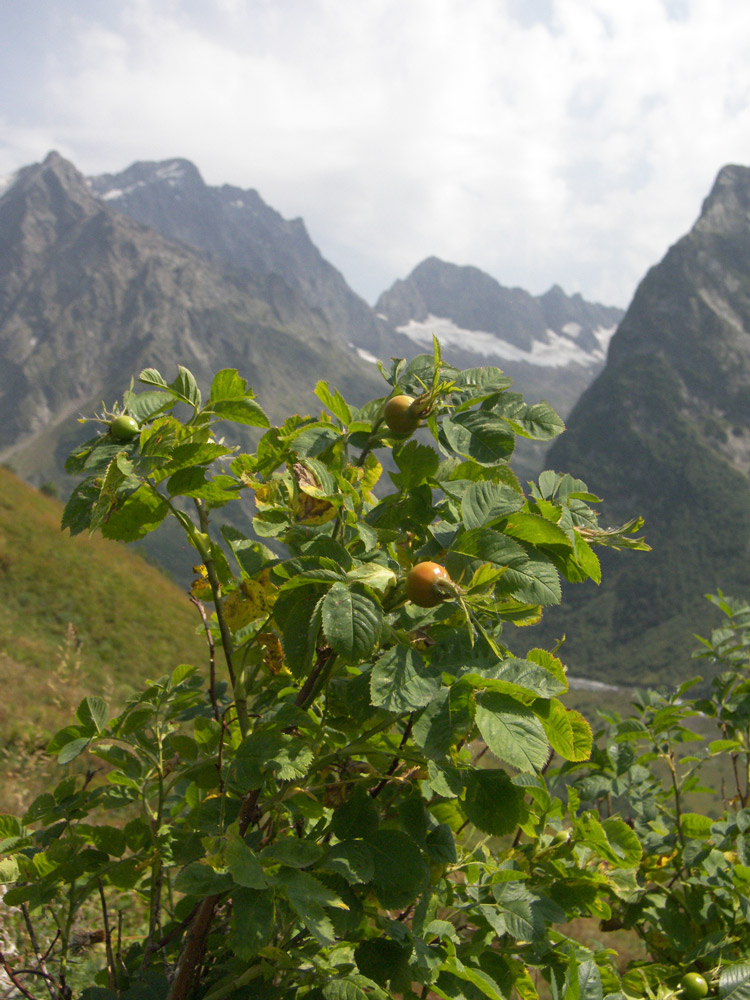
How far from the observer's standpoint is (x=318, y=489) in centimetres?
144

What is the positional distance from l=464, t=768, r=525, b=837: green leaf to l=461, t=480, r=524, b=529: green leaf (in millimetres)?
456

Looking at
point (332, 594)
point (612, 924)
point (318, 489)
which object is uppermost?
point (318, 489)

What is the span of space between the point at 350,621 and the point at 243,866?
46 cm

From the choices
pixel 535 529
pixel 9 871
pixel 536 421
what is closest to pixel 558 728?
pixel 535 529

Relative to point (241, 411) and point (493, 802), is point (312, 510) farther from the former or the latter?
point (493, 802)

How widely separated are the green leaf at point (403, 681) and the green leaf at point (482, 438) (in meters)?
0.48

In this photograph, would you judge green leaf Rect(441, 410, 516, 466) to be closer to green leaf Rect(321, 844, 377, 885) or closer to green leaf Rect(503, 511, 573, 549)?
green leaf Rect(503, 511, 573, 549)

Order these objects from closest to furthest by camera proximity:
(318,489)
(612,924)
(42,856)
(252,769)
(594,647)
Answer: (252,769), (318,489), (42,856), (612,924), (594,647)

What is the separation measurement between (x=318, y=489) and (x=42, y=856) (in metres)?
1.19

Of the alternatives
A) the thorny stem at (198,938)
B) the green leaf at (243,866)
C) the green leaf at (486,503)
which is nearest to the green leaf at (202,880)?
the green leaf at (243,866)

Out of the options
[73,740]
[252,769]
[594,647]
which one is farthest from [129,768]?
[594,647]

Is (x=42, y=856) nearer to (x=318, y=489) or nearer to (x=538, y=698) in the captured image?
(x=318, y=489)

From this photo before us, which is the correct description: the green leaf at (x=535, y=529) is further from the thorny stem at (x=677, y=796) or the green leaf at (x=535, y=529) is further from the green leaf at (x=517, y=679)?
the thorny stem at (x=677, y=796)

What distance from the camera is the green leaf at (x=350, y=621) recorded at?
3.73 feet
